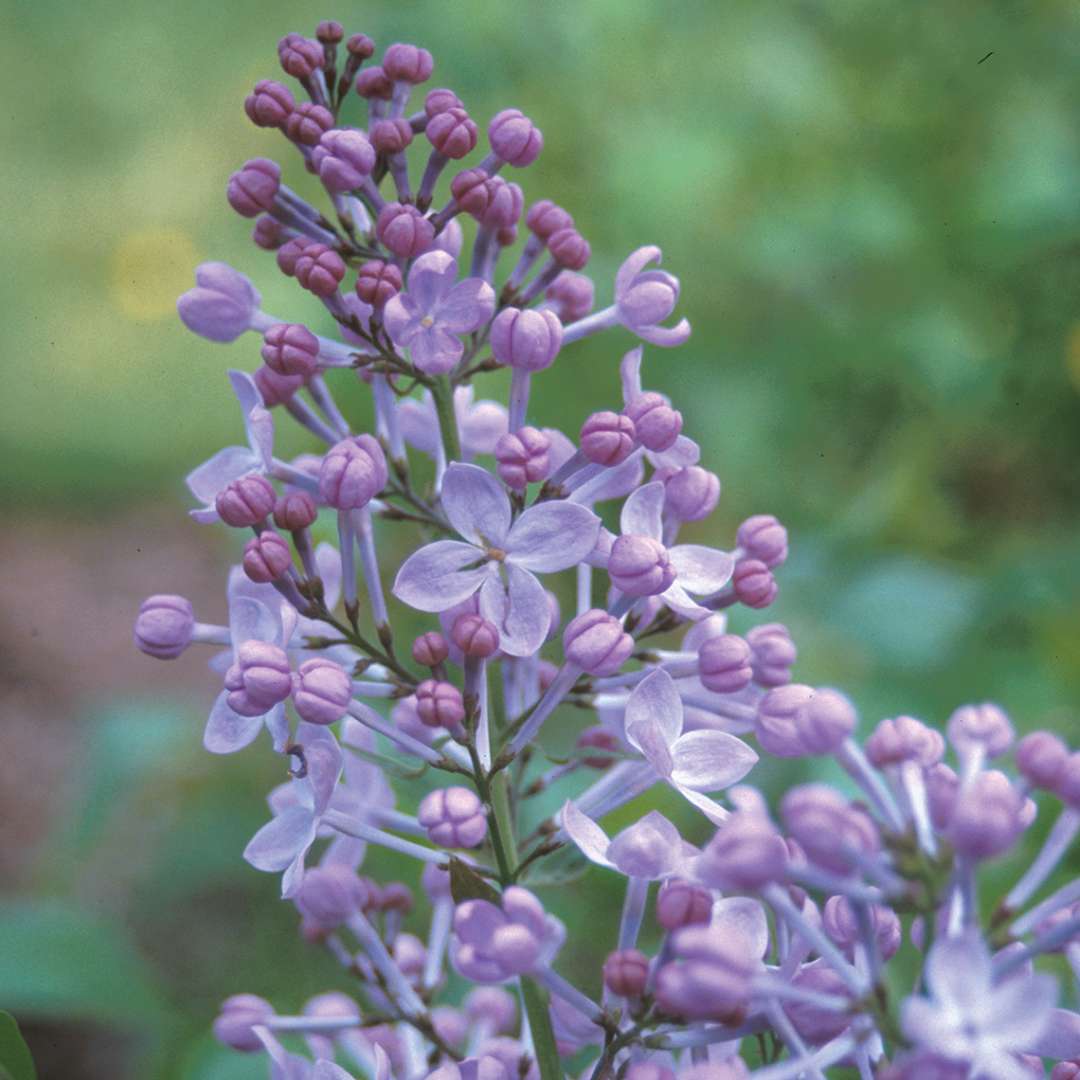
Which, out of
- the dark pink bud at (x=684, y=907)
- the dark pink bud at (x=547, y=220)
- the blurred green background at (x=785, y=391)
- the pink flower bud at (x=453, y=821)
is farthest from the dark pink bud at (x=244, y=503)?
the blurred green background at (x=785, y=391)

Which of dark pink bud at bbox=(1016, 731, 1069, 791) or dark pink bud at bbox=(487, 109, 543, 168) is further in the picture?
dark pink bud at bbox=(487, 109, 543, 168)

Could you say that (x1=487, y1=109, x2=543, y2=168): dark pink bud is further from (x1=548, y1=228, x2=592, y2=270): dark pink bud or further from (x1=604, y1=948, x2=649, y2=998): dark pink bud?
(x1=604, y1=948, x2=649, y2=998): dark pink bud

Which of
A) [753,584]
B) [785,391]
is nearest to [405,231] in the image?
[753,584]

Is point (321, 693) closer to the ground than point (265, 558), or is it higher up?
closer to the ground

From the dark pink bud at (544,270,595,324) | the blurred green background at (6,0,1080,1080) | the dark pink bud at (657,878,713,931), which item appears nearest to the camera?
the dark pink bud at (657,878,713,931)

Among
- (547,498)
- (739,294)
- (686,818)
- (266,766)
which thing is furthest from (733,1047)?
(739,294)

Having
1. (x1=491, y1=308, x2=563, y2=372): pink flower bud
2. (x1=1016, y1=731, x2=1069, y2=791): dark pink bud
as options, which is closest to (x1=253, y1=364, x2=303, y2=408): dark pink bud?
(x1=491, y1=308, x2=563, y2=372): pink flower bud

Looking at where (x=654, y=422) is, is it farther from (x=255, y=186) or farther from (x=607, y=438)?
(x=255, y=186)
